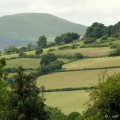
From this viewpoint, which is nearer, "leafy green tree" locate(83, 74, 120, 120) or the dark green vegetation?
"leafy green tree" locate(83, 74, 120, 120)

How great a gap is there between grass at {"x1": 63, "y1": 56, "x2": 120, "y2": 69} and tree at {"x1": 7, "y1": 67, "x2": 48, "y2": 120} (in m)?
83.4

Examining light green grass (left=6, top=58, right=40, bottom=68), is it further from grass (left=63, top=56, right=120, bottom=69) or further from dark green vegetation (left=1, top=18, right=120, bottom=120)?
grass (left=63, top=56, right=120, bottom=69)

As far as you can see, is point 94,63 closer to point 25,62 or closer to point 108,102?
point 25,62

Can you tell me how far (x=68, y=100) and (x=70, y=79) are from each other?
2175cm

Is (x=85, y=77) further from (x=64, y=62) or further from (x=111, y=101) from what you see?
(x=111, y=101)

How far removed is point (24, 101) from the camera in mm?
44438

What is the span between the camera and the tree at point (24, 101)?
44.3 m

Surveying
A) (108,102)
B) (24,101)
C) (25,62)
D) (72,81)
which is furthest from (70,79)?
(108,102)

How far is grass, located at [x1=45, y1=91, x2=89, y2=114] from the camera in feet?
299

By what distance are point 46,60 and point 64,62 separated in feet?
25.8

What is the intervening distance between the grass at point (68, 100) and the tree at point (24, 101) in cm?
4241

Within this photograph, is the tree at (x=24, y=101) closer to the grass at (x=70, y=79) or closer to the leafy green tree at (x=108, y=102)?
the leafy green tree at (x=108, y=102)

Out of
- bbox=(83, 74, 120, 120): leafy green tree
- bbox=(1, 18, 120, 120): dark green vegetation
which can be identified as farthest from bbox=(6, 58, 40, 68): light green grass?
bbox=(83, 74, 120, 120): leafy green tree

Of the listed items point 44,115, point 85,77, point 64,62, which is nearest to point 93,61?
point 64,62
